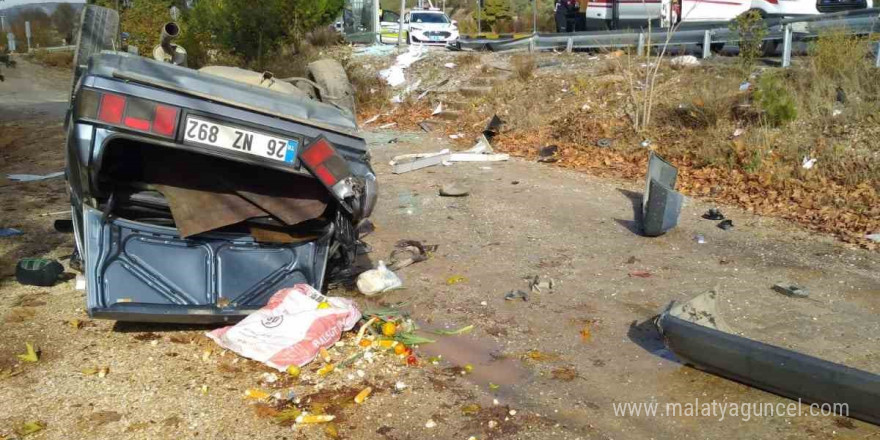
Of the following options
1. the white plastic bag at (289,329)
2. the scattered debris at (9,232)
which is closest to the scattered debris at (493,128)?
the scattered debris at (9,232)

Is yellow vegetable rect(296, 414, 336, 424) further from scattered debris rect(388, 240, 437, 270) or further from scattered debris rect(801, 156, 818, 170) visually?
scattered debris rect(801, 156, 818, 170)

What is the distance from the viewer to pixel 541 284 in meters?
5.97

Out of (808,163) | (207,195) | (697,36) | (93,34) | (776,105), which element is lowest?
(808,163)

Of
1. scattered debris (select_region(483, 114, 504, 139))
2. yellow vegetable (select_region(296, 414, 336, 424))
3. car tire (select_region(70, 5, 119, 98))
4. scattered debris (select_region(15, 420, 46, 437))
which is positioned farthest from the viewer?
A: scattered debris (select_region(483, 114, 504, 139))

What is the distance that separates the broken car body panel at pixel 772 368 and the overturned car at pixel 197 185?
1.96 m

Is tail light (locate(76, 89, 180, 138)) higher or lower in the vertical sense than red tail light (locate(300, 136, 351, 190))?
higher

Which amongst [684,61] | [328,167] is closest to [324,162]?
[328,167]

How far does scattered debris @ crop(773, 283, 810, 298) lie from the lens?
5719mm

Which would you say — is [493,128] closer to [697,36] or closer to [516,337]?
[697,36]

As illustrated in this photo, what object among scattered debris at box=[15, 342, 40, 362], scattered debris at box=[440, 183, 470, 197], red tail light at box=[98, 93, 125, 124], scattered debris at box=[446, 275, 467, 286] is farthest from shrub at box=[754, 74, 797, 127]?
scattered debris at box=[15, 342, 40, 362]

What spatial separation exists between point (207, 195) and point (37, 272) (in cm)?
159

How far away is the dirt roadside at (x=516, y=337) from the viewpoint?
12.7 ft

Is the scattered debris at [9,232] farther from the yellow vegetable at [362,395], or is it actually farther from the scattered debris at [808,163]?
the scattered debris at [808,163]

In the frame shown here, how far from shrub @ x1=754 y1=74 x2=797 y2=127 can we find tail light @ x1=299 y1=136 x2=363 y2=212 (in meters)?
7.24
